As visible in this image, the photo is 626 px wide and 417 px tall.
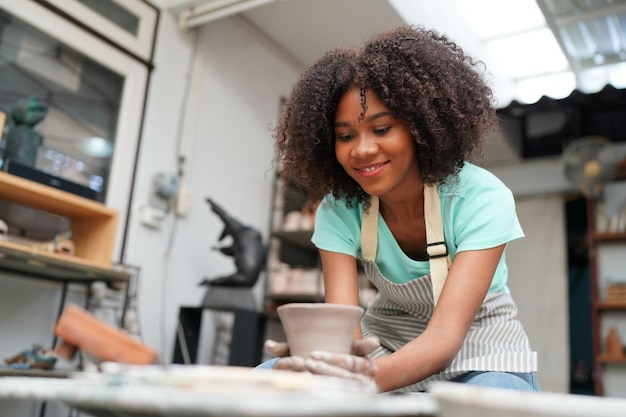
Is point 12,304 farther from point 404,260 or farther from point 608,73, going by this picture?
point 608,73

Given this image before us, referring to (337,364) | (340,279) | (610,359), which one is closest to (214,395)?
(337,364)

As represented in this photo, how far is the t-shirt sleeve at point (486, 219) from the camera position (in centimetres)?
109

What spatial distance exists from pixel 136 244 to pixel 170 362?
66 centimetres

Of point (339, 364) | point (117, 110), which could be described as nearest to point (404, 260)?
point (339, 364)

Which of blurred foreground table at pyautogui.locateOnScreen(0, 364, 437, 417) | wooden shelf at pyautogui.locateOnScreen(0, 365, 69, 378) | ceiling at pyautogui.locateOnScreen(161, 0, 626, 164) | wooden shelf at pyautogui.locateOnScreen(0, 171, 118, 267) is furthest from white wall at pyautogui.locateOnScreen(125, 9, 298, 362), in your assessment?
blurred foreground table at pyautogui.locateOnScreen(0, 364, 437, 417)

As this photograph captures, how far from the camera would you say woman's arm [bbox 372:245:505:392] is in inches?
33.9

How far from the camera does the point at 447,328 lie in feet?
3.19

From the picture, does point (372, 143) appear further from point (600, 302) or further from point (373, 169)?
point (600, 302)

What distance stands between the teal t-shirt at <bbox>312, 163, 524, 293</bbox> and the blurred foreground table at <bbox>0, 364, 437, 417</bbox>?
1.98 ft

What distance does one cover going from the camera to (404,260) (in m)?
Answer: 1.26

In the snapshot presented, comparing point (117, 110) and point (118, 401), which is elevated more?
point (117, 110)

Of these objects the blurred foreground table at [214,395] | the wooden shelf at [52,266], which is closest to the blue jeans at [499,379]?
the blurred foreground table at [214,395]

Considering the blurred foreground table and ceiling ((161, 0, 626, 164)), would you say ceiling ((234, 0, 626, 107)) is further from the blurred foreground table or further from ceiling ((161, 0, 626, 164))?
the blurred foreground table

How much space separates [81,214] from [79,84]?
691mm
